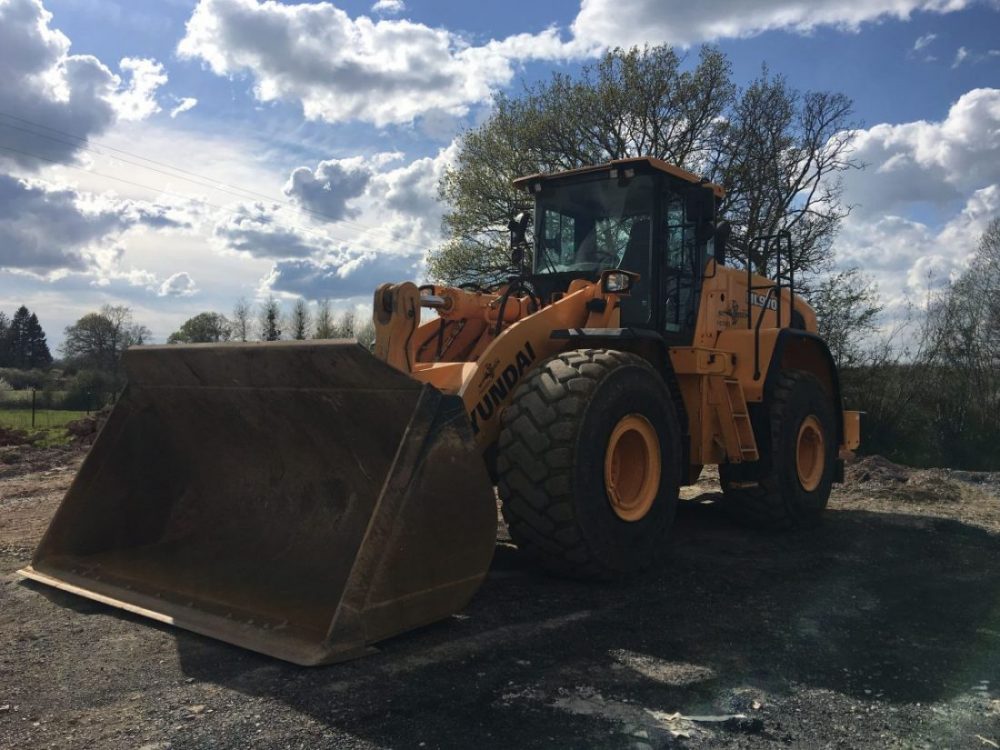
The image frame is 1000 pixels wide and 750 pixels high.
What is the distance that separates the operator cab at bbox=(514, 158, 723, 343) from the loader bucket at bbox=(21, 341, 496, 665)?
8.49ft

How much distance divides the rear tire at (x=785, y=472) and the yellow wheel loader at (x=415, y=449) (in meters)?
0.42

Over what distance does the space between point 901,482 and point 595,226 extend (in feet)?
22.1

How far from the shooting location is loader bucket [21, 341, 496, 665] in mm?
3695

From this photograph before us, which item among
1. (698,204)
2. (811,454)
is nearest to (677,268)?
(698,204)

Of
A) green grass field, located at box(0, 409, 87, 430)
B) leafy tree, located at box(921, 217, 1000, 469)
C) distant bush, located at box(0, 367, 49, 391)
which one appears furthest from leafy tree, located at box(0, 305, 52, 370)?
leafy tree, located at box(921, 217, 1000, 469)

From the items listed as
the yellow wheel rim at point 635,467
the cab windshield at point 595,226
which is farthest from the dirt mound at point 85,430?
the yellow wheel rim at point 635,467

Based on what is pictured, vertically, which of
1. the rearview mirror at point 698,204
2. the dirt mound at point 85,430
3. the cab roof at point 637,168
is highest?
the cab roof at point 637,168

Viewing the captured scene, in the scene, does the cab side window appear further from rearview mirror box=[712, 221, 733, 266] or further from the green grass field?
the green grass field

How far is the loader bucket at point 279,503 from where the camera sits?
3695 millimetres

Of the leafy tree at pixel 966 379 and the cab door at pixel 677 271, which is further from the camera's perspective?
the leafy tree at pixel 966 379

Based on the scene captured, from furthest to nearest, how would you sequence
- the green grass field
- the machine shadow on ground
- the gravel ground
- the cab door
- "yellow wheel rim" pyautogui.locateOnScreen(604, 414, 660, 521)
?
1. the green grass field
2. the cab door
3. "yellow wheel rim" pyautogui.locateOnScreen(604, 414, 660, 521)
4. the machine shadow on ground
5. the gravel ground

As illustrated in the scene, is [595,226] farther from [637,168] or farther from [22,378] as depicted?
[22,378]

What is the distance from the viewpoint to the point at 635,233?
6.50m

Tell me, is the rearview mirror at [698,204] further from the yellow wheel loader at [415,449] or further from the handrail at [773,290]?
the handrail at [773,290]
